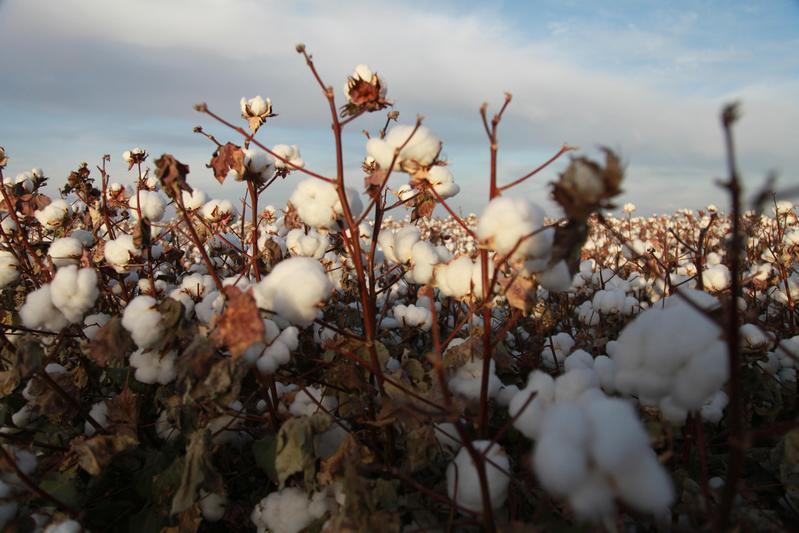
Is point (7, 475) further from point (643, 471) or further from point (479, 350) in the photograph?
point (643, 471)

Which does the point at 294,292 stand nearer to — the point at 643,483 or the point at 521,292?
the point at 521,292

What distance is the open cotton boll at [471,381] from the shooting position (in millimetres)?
1693

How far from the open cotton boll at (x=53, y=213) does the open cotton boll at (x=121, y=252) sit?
3.16 feet

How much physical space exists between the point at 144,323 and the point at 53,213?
1.99m

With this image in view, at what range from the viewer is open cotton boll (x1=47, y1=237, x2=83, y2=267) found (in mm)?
2320

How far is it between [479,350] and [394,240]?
22.3 inches

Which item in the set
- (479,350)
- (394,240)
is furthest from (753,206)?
(394,240)

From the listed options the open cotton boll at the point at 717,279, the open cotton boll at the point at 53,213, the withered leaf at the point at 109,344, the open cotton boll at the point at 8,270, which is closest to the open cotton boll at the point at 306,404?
the withered leaf at the point at 109,344

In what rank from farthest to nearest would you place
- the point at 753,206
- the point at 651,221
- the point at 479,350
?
the point at 651,221 → the point at 479,350 → the point at 753,206

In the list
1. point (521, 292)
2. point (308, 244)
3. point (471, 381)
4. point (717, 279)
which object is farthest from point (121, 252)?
point (717, 279)

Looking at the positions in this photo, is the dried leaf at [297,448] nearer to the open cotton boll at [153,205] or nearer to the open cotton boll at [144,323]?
the open cotton boll at [144,323]

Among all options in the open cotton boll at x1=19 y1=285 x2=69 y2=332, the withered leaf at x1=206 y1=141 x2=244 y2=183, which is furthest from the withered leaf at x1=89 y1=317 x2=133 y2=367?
the withered leaf at x1=206 y1=141 x2=244 y2=183

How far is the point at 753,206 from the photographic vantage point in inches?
27.7

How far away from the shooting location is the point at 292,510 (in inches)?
62.7
